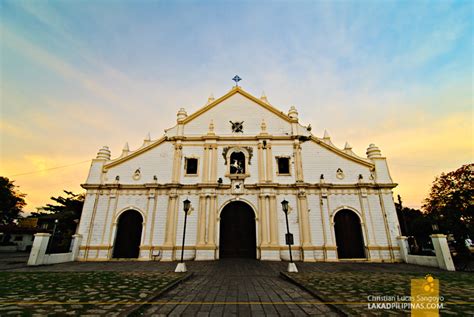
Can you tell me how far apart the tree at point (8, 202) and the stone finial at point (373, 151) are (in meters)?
44.9

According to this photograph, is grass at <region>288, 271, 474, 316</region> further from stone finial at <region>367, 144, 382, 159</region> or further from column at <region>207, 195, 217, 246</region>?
stone finial at <region>367, 144, 382, 159</region>

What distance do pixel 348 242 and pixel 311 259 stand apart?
3173 mm

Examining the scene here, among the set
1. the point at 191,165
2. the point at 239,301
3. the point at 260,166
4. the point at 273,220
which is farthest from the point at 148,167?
the point at 239,301

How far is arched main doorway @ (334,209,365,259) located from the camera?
599 inches

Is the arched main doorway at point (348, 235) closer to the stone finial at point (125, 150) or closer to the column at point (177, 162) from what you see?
the column at point (177, 162)

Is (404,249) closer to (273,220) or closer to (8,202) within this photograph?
(273,220)

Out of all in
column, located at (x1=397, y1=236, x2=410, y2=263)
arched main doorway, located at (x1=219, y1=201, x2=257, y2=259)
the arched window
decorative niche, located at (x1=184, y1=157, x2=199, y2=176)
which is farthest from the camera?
decorative niche, located at (x1=184, y1=157, x2=199, y2=176)

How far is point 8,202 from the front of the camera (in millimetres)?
30656

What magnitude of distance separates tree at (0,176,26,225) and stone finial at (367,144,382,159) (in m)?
44.9

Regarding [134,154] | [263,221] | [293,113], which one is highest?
[293,113]

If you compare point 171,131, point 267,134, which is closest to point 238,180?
point 267,134

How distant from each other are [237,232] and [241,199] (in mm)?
2401

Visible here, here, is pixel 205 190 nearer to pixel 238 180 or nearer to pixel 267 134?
pixel 238 180

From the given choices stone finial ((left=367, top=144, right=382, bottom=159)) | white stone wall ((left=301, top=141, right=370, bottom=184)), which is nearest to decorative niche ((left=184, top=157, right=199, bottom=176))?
white stone wall ((left=301, top=141, right=370, bottom=184))
